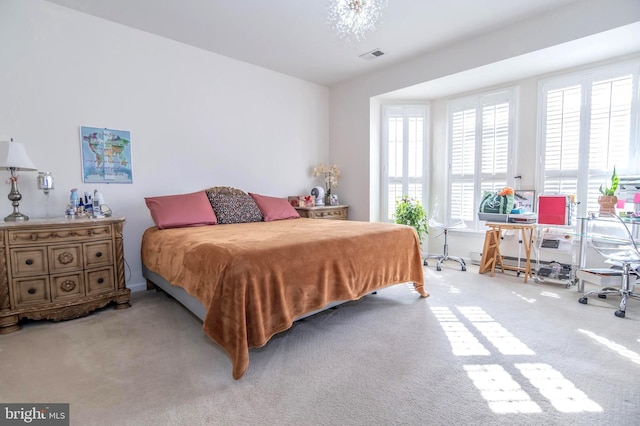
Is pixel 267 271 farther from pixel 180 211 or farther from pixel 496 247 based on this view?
pixel 496 247

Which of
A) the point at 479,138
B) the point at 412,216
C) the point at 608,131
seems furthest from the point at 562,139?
the point at 412,216

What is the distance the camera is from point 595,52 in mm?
3193

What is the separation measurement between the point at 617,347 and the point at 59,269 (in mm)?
4215

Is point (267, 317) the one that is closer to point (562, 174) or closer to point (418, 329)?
point (418, 329)

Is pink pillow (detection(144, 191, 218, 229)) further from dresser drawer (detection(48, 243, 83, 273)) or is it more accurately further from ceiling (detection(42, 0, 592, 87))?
ceiling (detection(42, 0, 592, 87))

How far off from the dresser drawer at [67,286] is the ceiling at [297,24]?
2.52m

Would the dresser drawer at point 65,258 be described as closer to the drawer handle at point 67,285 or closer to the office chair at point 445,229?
the drawer handle at point 67,285

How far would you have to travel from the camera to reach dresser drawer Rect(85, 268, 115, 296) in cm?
262

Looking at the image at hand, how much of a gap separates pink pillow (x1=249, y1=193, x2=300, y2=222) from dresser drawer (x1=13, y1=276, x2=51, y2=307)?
6.94ft

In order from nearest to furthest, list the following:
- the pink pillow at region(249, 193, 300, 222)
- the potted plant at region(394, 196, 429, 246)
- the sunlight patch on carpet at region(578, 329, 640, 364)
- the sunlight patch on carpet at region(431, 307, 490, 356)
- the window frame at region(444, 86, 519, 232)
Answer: the sunlight patch on carpet at region(578, 329, 640, 364) → the sunlight patch on carpet at region(431, 307, 490, 356) → the pink pillow at region(249, 193, 300, 222) → the window frame at region(444, 86, 519, 232) → the potted plant at region(394, 196, 429, 246)

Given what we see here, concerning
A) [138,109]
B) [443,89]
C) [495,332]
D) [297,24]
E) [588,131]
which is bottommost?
[495,332]

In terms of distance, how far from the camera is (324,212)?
465 centimetres

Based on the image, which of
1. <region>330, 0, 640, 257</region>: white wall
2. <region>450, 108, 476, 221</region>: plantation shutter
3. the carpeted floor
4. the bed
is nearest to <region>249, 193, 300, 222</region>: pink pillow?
the bed

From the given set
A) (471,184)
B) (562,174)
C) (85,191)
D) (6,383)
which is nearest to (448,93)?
(471,184)
